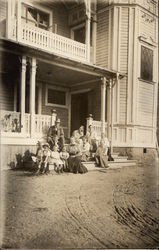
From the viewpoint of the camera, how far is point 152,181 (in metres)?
5.09

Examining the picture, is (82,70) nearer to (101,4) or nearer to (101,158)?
(101,4)

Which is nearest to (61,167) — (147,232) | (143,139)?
(147,232)

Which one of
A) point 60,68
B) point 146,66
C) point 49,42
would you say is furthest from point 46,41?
point 146,66

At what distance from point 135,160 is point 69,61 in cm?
315

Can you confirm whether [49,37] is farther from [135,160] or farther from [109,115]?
[135,160]

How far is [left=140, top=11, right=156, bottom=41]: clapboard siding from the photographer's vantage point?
316 inches

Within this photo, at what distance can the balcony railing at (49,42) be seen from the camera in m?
7.41

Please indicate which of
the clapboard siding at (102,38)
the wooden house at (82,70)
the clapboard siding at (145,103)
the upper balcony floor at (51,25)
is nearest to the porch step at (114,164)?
the wooden house at (82,70)

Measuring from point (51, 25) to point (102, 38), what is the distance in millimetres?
1774

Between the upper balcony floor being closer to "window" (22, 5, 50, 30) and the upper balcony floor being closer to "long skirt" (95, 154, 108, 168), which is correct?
"window" (22, 5, 50, 30)

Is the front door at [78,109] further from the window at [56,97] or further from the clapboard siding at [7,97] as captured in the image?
the clapboard siding at [7,97]

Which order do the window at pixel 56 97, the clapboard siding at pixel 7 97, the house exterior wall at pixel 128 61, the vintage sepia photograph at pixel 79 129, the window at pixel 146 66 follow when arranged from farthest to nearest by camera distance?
the window at pixel 56 97 < the window at pixel 146 66 < the clapboard siding at pixel 7 97 < the house exterior wall at pixel 128 61 < the vintage sepia photograph at pixel 79 129

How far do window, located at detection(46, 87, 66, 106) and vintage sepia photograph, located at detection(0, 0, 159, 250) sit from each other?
0.04 m

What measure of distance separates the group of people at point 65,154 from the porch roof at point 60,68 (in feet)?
5.72
